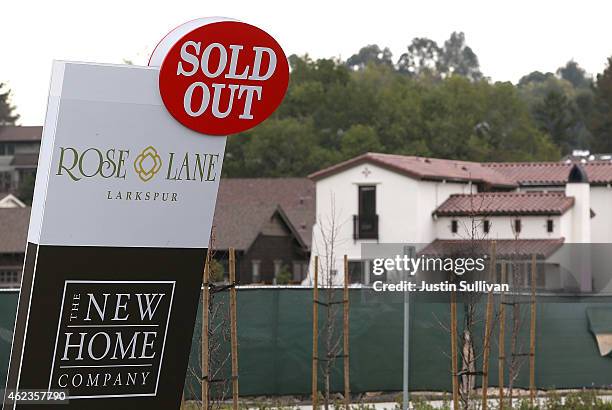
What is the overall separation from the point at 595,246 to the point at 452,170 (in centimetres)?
2534

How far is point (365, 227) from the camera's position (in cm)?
5000

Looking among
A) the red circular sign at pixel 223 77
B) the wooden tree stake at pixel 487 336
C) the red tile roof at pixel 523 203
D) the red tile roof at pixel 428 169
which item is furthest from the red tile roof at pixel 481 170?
the red circular sign at pixel 223 77

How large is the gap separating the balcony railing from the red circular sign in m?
38.6

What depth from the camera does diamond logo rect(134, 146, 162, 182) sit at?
438 inches

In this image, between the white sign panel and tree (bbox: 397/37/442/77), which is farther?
tree (bbox: 397/37/442/77)

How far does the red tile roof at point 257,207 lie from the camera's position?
59062mm

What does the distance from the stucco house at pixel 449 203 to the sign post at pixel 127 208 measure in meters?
32.1

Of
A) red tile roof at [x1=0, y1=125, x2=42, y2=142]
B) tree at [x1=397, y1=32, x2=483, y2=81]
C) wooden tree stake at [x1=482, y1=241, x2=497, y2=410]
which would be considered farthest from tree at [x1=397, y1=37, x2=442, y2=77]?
wooden tree stake at [x1=482, y1=241, x2=497, y2=410]

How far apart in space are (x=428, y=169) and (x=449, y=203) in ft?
5.80

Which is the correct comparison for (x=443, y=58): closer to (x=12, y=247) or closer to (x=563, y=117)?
Result: (x=563, y=117)

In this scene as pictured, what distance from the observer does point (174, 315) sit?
38.3 ft

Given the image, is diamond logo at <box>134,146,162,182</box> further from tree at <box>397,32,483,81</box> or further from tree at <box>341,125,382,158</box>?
tree at <box>397,32,483,81</box>

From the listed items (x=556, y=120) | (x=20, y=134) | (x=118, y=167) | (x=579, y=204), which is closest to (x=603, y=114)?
(x=556, y=120)

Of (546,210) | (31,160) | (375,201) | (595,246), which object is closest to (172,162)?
(595,246)
